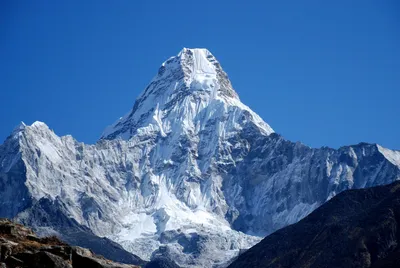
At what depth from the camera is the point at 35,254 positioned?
2302 inches

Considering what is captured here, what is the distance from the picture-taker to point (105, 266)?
61344 mm

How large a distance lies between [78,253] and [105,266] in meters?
2.71

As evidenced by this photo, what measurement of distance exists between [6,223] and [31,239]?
2.19 metres

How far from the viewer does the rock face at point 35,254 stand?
5806cm

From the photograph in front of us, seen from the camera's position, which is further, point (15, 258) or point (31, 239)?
point (31, 239)

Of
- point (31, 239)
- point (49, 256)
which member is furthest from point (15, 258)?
point (31, 239)

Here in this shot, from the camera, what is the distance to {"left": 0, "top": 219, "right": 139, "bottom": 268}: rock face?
58.1 metres

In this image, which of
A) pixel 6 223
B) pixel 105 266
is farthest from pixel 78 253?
pixel 6 223

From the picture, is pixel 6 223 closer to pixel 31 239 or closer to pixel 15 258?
pixel 31 239

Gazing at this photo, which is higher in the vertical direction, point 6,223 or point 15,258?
point 6,223

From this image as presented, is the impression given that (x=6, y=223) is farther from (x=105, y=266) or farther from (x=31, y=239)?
(x=105, y=266)

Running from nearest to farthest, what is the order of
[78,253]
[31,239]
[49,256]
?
1. [49,256]
2. [78,253]
3. [31,239]

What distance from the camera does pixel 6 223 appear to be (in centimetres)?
6900

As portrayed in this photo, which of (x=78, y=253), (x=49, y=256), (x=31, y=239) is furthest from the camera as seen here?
(x=31, y=239)
